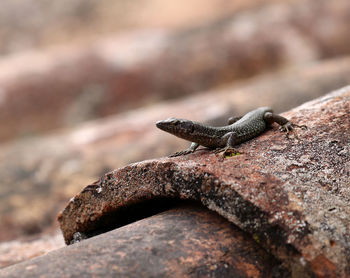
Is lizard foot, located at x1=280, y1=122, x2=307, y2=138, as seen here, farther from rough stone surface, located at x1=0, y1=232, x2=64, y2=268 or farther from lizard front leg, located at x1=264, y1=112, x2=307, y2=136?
rough stone surface, located at x1=0, y1=232, x2=64, y2=268

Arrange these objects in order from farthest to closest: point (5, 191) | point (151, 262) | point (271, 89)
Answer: point (271, 89) < point (5, 191) < point (151, 262)

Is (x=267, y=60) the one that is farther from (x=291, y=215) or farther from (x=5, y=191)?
(x=291, y=215)

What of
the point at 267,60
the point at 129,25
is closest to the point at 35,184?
the point at 267,60

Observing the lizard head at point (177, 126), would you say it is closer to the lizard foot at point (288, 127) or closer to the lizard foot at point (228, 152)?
the lizard foot at point (228, 152)

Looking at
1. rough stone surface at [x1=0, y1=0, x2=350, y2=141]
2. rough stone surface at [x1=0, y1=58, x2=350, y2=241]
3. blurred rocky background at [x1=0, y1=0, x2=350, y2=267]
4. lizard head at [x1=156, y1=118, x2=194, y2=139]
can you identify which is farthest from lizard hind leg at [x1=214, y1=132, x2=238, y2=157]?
rough stone surface at [x1=0, y1=0, x2=350, y2=141]

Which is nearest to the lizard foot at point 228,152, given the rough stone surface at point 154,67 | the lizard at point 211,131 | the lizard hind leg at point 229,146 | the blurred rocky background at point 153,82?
the lizard hind leg at point 229,146
